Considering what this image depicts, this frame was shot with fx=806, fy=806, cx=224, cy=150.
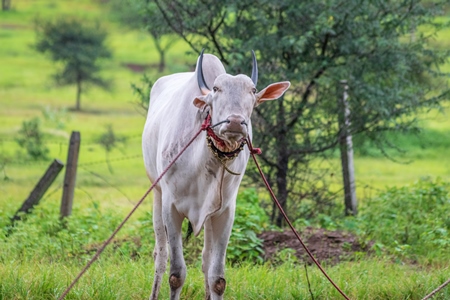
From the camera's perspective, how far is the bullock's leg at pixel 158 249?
6.14 meters

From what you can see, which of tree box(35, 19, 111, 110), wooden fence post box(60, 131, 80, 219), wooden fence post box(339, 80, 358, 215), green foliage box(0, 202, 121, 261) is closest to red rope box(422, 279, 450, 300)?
green foliage box(0, 202, 121, 261)

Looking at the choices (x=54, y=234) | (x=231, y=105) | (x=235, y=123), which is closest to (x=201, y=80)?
(x=231, y=105)

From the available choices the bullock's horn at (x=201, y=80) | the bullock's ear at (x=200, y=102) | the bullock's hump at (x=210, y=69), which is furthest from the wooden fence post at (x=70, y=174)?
the bullock's ear at (x=200, y=102)

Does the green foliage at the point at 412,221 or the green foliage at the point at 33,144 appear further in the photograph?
the green foliage at the point at 33,144

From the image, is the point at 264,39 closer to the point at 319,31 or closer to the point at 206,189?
the point at 319,31

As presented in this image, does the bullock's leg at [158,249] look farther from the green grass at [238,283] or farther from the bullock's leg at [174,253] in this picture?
the bullock's leg at [174,253]

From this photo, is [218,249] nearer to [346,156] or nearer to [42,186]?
[42,186]

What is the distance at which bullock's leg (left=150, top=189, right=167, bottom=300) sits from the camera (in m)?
6.14

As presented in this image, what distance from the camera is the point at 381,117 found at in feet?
31.3

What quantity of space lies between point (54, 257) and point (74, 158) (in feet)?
5.91

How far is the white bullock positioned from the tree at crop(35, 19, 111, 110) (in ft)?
94.4

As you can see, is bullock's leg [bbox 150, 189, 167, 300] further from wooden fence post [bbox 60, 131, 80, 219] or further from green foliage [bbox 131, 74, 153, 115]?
green foliage [bbox 131, 74, 153, 115]

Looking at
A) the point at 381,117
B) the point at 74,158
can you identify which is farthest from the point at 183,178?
the point at 381,117

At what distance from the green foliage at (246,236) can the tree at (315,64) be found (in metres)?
1.42
